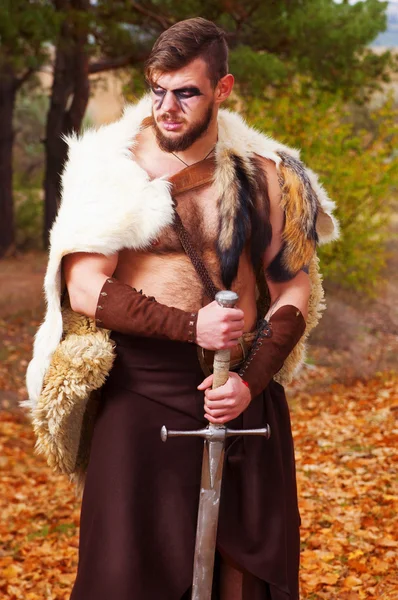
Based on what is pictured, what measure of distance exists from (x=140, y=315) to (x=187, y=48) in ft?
2.53

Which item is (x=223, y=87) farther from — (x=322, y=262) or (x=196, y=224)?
(x=322, y=262)

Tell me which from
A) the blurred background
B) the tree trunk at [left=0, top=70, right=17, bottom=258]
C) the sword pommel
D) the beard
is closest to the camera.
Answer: the sword pommel

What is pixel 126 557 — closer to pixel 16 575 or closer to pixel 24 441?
pixel 16 575

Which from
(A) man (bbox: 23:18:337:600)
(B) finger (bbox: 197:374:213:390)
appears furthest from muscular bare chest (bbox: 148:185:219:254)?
(B) finger (bbox: 197:374:213:390)

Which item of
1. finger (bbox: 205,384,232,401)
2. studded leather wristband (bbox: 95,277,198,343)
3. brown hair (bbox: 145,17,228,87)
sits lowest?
finger (bbox: 205,384,232,401)

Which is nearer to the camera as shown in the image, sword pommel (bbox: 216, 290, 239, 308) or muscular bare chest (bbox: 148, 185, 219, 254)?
sword pommel (bbox: 216, 290, 239, 308)

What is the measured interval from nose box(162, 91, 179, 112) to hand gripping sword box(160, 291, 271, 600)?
0.92 metres

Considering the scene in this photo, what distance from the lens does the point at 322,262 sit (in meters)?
10.2

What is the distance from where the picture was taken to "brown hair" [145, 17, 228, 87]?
7.70ft

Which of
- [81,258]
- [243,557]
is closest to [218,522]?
[243,557]

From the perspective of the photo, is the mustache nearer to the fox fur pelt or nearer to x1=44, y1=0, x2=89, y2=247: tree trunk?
the fox fur pelt

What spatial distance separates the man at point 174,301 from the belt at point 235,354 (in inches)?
0.5

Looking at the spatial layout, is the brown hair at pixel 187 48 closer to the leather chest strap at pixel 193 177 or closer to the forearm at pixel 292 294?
the leather chest strap at pixel 193 177

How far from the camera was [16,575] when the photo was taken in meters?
4.61
